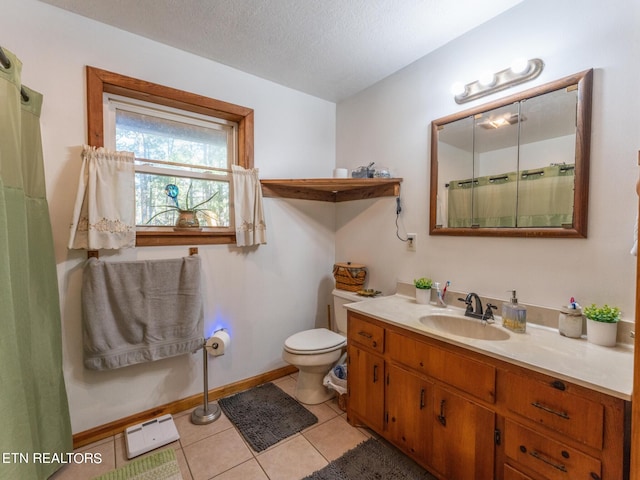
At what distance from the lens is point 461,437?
4.33ft

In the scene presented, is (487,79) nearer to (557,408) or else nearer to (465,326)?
(465,326)

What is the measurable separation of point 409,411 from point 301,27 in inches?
89.3

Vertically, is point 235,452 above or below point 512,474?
below

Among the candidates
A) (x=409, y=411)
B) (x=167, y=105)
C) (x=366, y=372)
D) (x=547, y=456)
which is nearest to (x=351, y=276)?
(x=366, y=372)

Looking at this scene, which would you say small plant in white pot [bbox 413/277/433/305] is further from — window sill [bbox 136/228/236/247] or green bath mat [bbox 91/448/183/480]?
green bath mat [bbox 91/448/183/480]

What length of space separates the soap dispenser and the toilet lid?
42.7 inches

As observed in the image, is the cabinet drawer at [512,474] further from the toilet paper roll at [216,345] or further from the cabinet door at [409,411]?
the toilet paper roll at [216,345]

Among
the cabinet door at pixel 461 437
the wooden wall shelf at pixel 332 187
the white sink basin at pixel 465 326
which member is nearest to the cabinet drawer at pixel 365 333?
the white sink basin at pixel 465 326

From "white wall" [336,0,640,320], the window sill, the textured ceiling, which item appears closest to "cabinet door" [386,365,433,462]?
"white wall" [336,0,640,320]

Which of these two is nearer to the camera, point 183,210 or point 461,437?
point 461,437

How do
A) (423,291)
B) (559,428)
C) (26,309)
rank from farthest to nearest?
(423,291) < (26,309) < (559,428)

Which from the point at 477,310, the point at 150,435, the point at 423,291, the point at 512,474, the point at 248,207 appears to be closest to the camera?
the point at 512,474

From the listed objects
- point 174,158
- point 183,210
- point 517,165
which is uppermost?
point 174,158

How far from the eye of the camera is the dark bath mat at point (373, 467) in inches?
59.7
